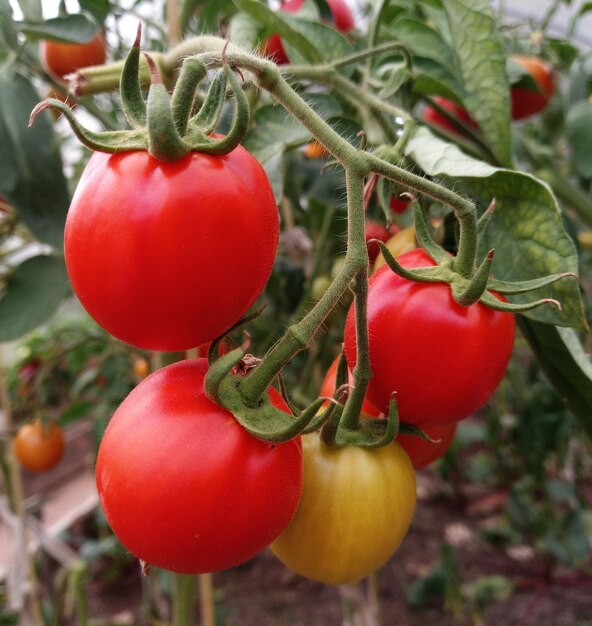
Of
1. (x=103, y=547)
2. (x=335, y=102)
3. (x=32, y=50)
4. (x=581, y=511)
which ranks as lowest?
(x=103, y=547)

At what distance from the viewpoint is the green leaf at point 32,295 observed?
0.64 meters

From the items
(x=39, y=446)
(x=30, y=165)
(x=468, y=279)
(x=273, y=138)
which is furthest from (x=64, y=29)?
(x=39, y=446)

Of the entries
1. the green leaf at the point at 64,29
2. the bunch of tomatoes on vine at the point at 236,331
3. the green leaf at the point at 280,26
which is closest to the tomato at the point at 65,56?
the green leaf at the point at 64,29

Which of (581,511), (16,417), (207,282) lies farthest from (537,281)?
(16,417)

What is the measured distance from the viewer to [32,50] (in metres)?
0.84

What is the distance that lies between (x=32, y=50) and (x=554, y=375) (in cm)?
80

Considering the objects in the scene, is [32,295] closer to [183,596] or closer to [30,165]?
[30,165]

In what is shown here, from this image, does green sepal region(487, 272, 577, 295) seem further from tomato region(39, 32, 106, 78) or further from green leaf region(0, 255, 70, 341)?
tomato region(39, 32, 106, 78)

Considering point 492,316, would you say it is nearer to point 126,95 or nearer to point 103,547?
point 126,95

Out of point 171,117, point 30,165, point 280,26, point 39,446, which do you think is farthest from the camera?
point 39,446

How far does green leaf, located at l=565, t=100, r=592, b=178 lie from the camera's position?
74 cm

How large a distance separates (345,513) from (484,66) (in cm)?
38

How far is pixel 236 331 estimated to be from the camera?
0.37m

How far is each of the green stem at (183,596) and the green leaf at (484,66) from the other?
47 cm
